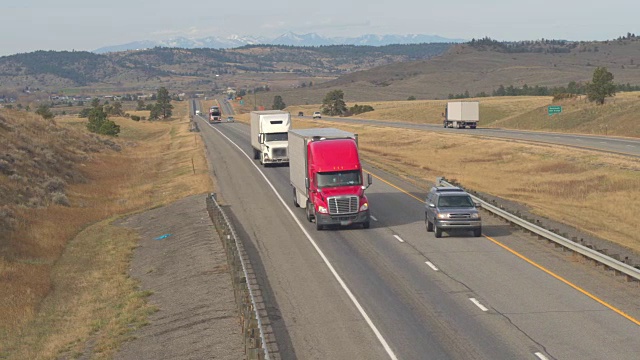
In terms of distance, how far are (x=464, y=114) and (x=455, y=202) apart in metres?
79.6

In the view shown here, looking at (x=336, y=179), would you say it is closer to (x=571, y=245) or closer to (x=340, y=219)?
(x=340, y=219)

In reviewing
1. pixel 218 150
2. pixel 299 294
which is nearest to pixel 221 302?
pixel 299 294

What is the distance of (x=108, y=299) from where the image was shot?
28.3 meters

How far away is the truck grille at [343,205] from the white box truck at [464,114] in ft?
258

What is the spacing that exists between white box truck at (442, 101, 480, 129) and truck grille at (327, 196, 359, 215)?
78673mm

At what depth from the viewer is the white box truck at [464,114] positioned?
Result: 111m

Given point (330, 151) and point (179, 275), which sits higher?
point (330, 151)

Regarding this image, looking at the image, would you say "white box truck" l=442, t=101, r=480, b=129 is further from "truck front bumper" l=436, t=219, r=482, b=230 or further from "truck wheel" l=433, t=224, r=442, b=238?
"truck front bumper" l=436, t=219, r=482, b=230

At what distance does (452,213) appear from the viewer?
32.6 meters

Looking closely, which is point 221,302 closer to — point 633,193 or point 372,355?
point 372,355

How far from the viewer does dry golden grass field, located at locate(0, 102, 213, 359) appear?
2419cm

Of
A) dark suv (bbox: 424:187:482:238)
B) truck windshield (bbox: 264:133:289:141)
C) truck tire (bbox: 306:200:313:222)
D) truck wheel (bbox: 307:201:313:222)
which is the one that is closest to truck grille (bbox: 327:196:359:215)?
truck tire (bbox: 306:200:313:222)

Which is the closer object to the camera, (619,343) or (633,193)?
(619,343)

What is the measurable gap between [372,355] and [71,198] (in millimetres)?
37634
